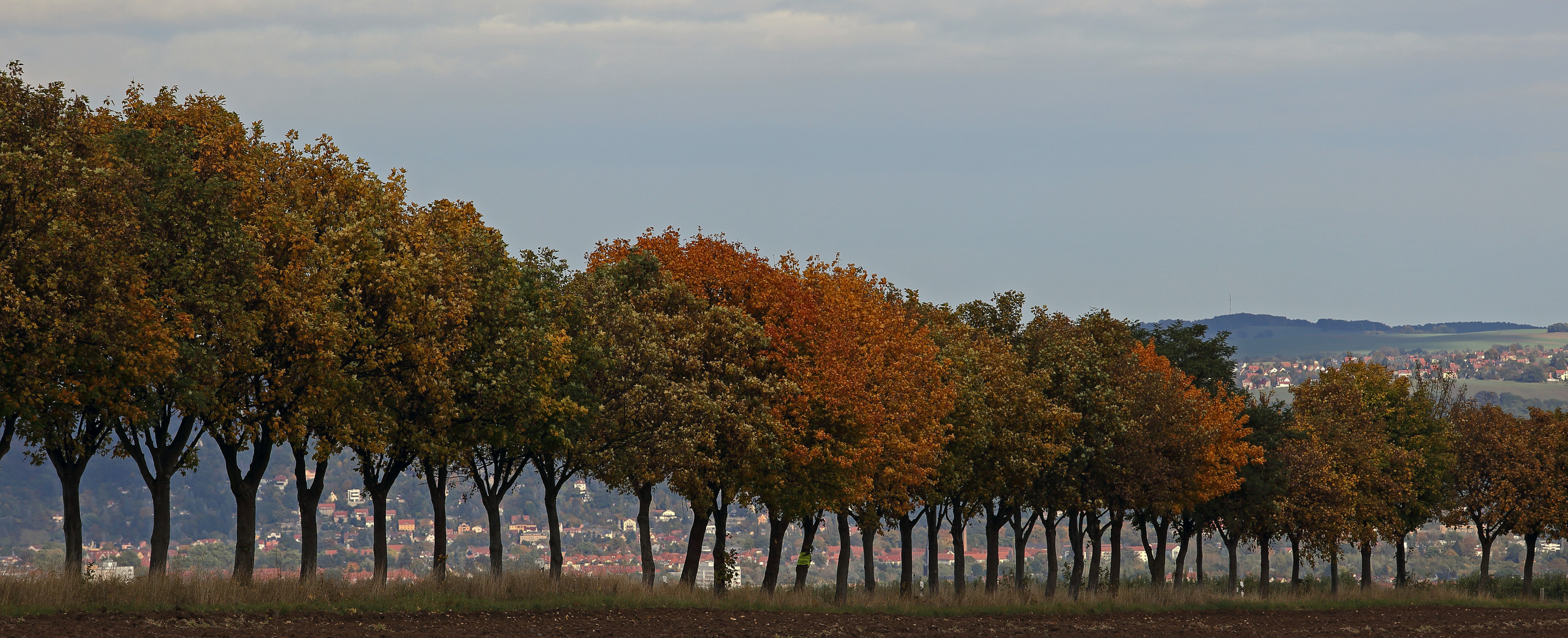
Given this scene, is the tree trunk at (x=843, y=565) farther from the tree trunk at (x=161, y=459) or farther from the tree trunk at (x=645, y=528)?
the tree trunk at (x=161, y=459)

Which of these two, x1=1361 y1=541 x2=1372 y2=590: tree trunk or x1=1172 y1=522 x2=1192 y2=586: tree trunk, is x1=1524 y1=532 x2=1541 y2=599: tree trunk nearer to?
x1=1361 y1=541 x2=1372 y2=590: tree trunk

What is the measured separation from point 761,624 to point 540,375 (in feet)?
35.2

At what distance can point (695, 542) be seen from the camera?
2140 inches

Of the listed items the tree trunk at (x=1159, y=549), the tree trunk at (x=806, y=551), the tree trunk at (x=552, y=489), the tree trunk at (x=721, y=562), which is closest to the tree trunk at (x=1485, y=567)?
the tree trunk at (x=1159, y=549)

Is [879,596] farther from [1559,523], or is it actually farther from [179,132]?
[1559,523]

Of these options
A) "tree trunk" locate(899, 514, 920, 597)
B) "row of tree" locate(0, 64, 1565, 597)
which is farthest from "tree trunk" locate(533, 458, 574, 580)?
"tree trunk" locate(899, 514, 920, 597)

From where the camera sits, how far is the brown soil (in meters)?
29.6

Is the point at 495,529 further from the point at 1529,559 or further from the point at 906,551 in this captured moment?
the point at 1529,559

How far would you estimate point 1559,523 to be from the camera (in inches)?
3425

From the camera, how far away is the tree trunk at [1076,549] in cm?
6506

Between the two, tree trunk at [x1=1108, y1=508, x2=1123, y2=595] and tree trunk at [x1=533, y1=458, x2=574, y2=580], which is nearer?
tree trunk at [x1=533, y1=458, x2=574, y2=580]

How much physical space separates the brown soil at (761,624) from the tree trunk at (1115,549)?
5110 millimetres

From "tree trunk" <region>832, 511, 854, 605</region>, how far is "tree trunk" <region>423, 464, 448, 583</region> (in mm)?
16244

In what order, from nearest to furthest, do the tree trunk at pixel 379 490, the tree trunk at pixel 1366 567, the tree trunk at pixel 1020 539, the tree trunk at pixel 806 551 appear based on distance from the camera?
the tree trunk at pixel 379 490
the tree trunk at pixel 806 551
the tree trunk at pixel 1020 539
the tree trunk at pixel 1366 567
